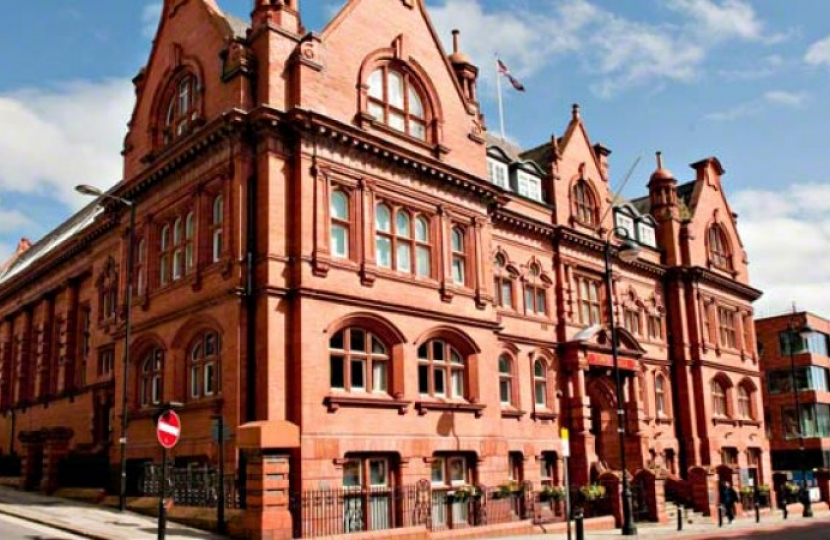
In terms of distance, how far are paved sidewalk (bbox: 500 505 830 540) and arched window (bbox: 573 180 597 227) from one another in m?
14.5

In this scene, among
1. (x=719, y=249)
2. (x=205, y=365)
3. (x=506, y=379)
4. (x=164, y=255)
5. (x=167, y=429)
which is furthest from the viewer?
(x=719, y=249)

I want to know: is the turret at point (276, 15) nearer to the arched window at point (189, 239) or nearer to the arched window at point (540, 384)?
the arched window at point (189, 239)

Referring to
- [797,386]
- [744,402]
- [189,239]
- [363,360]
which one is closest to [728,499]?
[744,402]

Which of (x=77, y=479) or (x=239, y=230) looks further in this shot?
(x=77, y=479)

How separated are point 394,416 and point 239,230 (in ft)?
23.8

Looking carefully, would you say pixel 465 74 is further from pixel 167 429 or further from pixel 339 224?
pixel 167 429

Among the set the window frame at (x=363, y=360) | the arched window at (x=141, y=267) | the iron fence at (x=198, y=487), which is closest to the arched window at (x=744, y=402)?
the window frame at (x=363, y=360)

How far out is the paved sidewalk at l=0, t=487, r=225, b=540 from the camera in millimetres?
19750

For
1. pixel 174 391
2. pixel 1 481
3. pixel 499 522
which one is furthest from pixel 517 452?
pixel 1 481

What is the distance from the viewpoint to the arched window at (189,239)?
26253 mm

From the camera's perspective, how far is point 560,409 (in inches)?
1379

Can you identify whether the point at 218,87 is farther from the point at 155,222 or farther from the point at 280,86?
the point at 155,222

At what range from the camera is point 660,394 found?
42.7m

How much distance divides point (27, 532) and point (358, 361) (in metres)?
9.85
